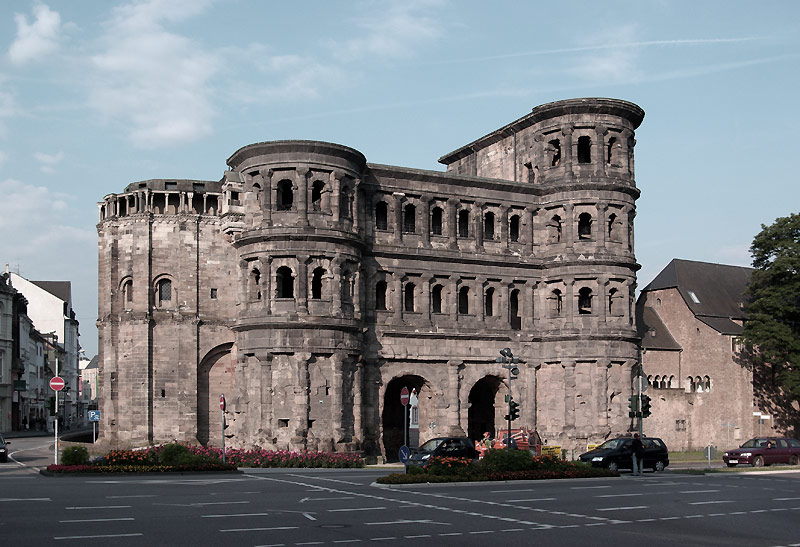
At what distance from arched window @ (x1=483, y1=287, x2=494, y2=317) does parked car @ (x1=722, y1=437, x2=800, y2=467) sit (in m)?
15.1

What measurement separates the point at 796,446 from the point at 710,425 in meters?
18.1

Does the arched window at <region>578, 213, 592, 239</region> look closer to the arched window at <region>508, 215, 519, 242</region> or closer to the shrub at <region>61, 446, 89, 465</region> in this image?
the arched window at <region>508, 215, 519, 242</region>

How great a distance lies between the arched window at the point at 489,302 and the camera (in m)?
54.5

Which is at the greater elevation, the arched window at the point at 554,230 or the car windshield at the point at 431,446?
the arched window at the point at 554,230

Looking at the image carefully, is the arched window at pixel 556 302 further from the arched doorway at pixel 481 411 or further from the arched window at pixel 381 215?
the arched window at pixel 381 215

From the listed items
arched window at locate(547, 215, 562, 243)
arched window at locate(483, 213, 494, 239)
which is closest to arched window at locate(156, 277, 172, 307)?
arched window at locate(483, 213, 494, 239)

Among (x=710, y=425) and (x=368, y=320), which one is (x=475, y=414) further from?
(x=710, y=425)

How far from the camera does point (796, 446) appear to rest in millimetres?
47094


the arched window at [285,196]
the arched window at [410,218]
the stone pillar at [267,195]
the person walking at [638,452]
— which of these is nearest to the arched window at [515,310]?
the arched window at [410,218]

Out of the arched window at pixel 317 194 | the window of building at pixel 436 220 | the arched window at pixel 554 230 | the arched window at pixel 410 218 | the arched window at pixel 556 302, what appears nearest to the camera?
the arched window at pixel 317 194

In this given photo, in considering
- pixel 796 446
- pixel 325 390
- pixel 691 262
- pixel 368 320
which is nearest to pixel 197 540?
pixel 325 390

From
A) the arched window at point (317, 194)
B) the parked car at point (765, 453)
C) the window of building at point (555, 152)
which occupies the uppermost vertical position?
the window of building at point (555, 152)

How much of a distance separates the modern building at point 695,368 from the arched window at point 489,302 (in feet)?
47.0

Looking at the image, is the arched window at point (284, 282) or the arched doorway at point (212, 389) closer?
the arched window at point (284, 282)
